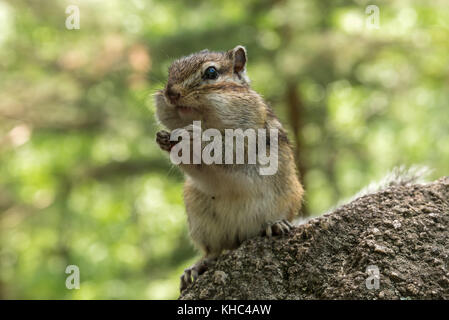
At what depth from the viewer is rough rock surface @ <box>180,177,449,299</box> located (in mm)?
2076

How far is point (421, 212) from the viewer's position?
2.40 metres

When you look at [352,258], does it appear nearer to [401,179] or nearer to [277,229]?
[277,229]

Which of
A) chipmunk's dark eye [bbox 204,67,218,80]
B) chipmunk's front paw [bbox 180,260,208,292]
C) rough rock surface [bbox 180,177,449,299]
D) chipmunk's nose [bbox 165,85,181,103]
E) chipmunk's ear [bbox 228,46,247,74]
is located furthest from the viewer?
chipmunk's ear [bbox 228,46,247,74]

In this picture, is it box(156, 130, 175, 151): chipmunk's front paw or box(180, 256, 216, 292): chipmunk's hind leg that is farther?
box(180, 256, 216, 292): chipmunk's hind leg

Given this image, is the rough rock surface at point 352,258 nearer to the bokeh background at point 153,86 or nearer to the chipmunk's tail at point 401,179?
the chipmunk's tail at point 401,179

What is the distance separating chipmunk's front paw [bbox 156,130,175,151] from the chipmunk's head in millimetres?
203

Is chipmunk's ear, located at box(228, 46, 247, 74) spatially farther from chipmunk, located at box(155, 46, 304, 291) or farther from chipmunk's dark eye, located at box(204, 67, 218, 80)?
chipmunk's dark eye, located at box(204, 67, 218, 80)

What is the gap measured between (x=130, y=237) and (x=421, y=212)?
688 centimetres

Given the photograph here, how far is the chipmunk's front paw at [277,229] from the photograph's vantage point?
8.23 ft

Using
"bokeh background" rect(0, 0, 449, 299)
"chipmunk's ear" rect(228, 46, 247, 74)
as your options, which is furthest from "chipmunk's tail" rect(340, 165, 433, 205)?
"bokeh background" rect(0, 0, 449, 299)

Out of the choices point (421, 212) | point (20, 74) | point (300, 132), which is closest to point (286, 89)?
point (300, 132)

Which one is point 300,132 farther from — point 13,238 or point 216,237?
point 13,238

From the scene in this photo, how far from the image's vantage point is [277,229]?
253cm

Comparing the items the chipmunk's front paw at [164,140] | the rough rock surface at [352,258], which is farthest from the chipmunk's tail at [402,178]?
the chipmunk's front paw at [164,140]
